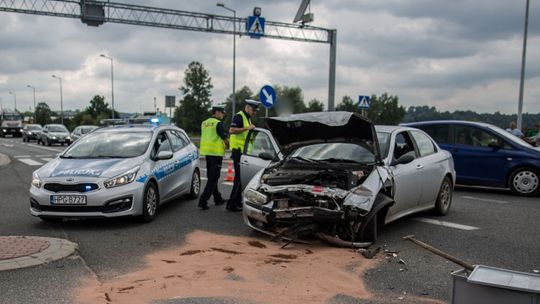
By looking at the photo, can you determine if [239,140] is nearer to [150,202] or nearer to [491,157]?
[150,202]

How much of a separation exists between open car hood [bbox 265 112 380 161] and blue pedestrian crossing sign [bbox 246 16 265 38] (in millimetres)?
16902

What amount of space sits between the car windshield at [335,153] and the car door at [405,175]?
413 millimetres

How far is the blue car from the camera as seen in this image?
10.9 meters

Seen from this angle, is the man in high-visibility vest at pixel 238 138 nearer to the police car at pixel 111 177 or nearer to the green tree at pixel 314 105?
the police car at pixel 111 177

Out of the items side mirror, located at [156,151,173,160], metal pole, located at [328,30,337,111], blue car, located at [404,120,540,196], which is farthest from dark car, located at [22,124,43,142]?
blue car, located at [404,120,540,196]

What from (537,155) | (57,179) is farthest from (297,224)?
(537,155)

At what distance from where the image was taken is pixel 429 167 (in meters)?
7.91

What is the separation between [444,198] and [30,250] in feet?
20.9

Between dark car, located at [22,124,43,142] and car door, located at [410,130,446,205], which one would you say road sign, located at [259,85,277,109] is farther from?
dark car, located at [22,124,43,142]

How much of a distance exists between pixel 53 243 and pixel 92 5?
1886 cm

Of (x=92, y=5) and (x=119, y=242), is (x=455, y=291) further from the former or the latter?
(x=92, y=5)

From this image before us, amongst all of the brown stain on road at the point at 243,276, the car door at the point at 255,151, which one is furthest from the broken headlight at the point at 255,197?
the car door at the point at 255,151

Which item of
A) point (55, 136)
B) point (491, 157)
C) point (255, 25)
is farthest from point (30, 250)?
point (55, 136)

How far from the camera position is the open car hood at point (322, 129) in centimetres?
679
